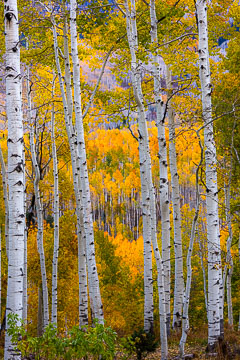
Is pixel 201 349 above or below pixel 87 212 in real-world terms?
below

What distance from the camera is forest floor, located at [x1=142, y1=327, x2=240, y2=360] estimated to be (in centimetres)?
606

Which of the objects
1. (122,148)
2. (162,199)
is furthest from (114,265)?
(122,148)

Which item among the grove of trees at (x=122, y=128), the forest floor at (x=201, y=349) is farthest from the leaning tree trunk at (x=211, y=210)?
the forest floor at (x=201, y=349)

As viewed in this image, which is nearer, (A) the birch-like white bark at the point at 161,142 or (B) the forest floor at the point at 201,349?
(B) the forest floor at the point at 201,349

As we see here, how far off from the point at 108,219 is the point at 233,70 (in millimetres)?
51283

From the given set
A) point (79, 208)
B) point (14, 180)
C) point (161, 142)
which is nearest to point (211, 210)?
point (161, 142)

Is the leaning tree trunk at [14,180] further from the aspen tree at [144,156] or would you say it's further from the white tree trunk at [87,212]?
the aspen tree at [144,156]

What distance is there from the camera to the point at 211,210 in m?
6.39

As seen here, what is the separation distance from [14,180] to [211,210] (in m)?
3.37

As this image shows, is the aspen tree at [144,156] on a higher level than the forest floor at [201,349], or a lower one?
higher

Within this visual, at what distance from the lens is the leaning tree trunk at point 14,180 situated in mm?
4332

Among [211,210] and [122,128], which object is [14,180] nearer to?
[211,210]

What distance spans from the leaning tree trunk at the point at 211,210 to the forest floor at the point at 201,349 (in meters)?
0.19

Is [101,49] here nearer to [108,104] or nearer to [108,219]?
[108,104]
